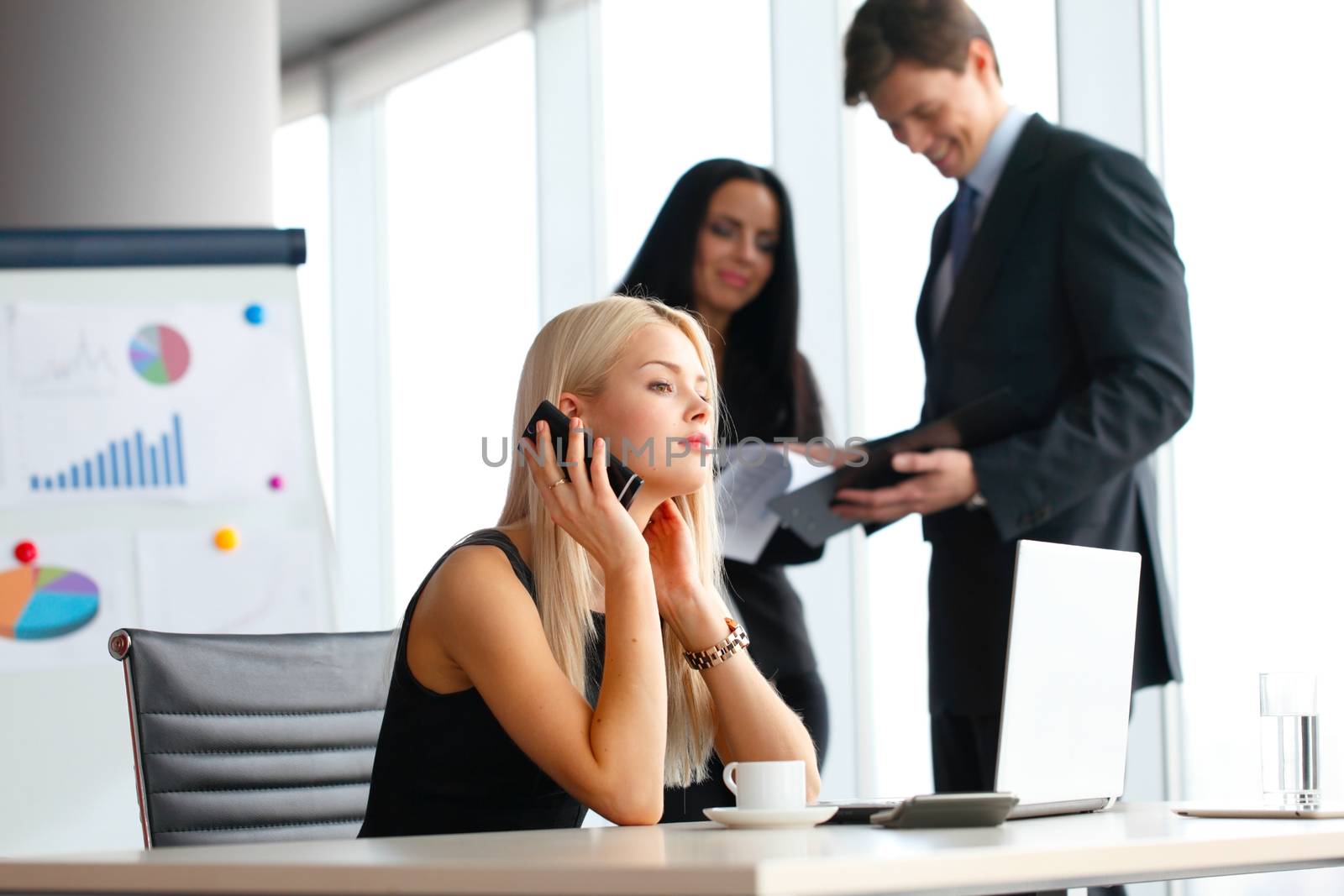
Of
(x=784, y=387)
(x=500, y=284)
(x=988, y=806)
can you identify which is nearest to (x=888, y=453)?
(x=784, y=387)

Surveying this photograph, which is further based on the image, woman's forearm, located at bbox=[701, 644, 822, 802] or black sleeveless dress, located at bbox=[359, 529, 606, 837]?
woman's forearm, located at bbox=[701, 644, 822, 802]

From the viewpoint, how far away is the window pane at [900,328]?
10.8 ft

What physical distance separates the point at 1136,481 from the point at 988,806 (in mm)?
1874

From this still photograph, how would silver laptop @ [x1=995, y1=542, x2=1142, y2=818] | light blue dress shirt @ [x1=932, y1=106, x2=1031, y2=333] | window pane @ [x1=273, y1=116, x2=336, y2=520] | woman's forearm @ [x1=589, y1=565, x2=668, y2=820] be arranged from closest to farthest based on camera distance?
1. silver laptop @ [x1=995, y1=542, x2=1142, y2=818]
2. woman's forearm @ [x1=589, y1=565, x2=668, y2=820]
3. light blue dress shirt @ [x1=932, y1=106, x2=1031, y2=333]
4. window pane @ [x1=273, y1=116, x2=336, y2=520]

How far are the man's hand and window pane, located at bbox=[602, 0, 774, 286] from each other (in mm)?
957

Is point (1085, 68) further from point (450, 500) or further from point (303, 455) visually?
point (450, 500)

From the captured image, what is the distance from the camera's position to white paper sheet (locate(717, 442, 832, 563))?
11.1 feet

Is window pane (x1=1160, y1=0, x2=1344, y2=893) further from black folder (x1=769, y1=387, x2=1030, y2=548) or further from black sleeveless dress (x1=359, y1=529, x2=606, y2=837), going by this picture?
black sleeveless dress (x1=359, y1=529, x2=606, y2=837)

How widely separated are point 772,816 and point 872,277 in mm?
2356

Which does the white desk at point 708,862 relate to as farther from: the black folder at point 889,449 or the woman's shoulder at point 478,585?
the black folder at point 889,449

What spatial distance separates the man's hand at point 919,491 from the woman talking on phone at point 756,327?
0.65 ft

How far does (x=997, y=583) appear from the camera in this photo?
3.19m

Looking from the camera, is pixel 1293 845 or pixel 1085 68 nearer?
pixel 1293 845

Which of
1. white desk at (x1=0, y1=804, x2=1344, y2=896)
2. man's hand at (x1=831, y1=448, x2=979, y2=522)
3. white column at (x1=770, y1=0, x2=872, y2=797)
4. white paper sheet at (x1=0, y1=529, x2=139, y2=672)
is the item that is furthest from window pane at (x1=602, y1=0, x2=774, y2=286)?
white desk at (x1=0, y1=804, x2=1344, y2=896)
